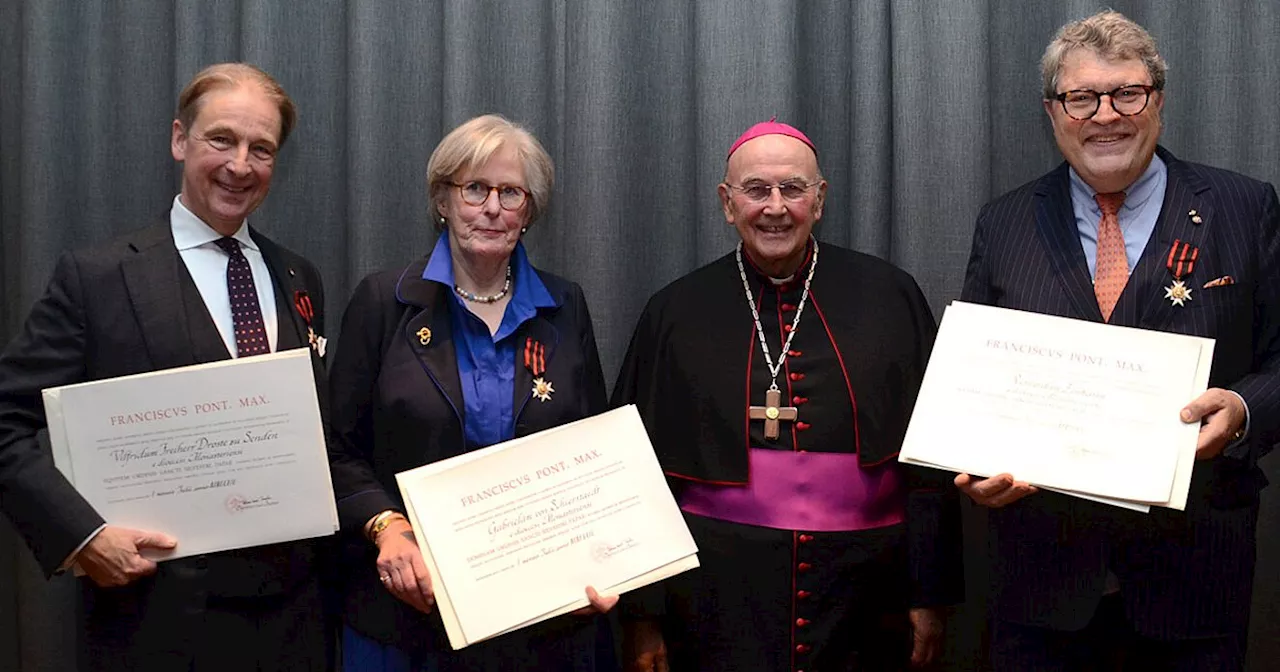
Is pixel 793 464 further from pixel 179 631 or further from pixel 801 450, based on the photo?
pixel 179 631

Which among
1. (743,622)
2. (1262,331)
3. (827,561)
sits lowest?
(743,622)

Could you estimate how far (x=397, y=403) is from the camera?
2.12 metres

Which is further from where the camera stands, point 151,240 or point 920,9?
point 920,9

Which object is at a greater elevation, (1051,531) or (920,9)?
(920,9)

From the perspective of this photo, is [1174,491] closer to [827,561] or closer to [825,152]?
[827,561]

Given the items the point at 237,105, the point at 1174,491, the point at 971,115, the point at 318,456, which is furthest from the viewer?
the point at 971,115

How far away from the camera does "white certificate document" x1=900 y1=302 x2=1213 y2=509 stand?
1840 mm

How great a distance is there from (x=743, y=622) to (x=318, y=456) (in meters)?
0.94

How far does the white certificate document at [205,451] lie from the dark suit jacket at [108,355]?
7 centimetres

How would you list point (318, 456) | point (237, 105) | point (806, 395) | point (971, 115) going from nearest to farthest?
point (318, 456) → point (237, 105) → point (806, 395) → point (971, 115)

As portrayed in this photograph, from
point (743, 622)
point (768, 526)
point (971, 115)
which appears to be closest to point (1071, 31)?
point (971, 115)

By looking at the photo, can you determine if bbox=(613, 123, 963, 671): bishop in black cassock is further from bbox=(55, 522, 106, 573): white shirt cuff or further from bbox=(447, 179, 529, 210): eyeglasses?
bbox=(55, 522, 106, 573): white shirt cuff

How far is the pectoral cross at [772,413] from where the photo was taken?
223cm

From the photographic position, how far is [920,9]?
2.73m
